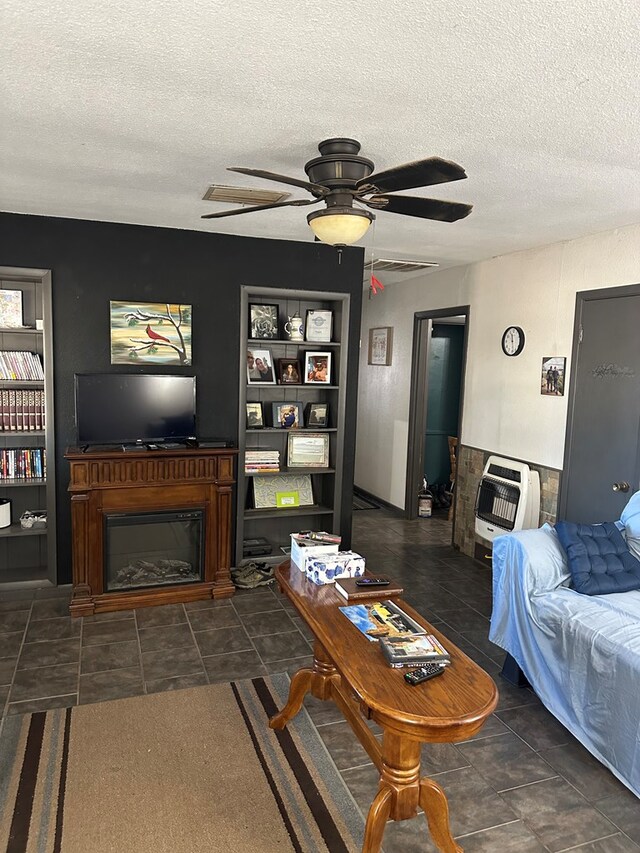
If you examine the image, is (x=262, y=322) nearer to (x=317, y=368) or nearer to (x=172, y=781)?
(x=317, y=368)

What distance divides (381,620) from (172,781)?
1043mm

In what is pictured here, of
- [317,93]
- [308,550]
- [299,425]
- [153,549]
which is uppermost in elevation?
[317,93]

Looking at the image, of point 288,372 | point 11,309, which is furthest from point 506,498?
point 11,309

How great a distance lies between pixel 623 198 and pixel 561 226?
0.69 metres

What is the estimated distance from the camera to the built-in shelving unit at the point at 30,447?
4.04 metres

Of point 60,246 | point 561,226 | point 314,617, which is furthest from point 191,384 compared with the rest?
point 561,226

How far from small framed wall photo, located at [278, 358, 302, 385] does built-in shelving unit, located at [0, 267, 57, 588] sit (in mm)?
1627

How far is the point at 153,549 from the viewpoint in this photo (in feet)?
13.8

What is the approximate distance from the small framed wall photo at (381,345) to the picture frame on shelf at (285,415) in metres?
2.48

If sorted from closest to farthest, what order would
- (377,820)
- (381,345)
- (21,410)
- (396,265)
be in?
(377,820)
(21,410)
(396,265)
(381,345)

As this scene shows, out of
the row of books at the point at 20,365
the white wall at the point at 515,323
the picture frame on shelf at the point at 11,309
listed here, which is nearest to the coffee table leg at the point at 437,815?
the white wall at the point at 515,323

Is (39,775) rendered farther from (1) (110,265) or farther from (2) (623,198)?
(2) (623,198)

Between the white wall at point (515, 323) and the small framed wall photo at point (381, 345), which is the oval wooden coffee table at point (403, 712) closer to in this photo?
the white wall at point (515, 323)

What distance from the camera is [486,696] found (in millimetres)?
1945
